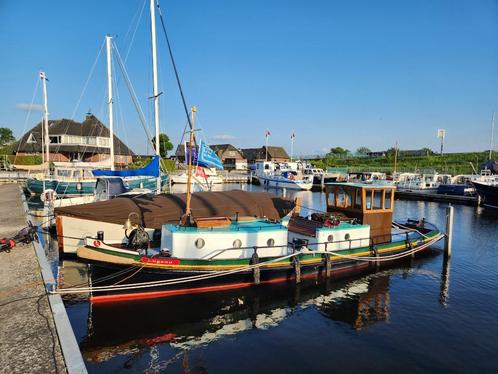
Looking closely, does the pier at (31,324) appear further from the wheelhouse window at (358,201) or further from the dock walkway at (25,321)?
the wheelhouse window at (358,201)

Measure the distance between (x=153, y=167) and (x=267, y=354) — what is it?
19268mm

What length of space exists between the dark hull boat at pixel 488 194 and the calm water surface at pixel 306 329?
3220cm

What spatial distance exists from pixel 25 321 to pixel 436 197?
5496 centimetres

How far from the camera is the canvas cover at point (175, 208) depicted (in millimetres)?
16922

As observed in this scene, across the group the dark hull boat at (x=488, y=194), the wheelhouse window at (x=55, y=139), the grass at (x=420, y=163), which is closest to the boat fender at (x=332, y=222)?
the dark hull boat at (x=488, y=194)

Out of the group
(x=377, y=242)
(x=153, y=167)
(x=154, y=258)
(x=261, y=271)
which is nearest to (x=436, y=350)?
(x=261, y=271)

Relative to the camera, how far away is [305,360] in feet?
31.9

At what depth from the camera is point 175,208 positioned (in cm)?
1789

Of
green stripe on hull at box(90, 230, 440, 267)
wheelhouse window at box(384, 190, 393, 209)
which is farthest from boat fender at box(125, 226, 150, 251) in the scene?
wheelhouse window at box(384, 190, 393, 209)

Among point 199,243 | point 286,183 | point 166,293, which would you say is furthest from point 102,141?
point 166,293

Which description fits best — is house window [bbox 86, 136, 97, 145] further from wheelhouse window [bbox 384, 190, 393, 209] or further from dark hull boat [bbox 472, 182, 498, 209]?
dark hull boat [bbox 472, 182, 498, 209]

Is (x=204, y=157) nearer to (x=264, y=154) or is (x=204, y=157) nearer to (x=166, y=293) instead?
(x=166, y=293)

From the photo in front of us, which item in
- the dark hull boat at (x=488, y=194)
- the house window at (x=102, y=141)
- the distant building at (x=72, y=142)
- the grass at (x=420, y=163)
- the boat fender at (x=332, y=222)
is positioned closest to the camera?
the boat fender at (x=332, y=222)

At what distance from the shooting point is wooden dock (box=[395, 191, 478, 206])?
4784 centimetres
